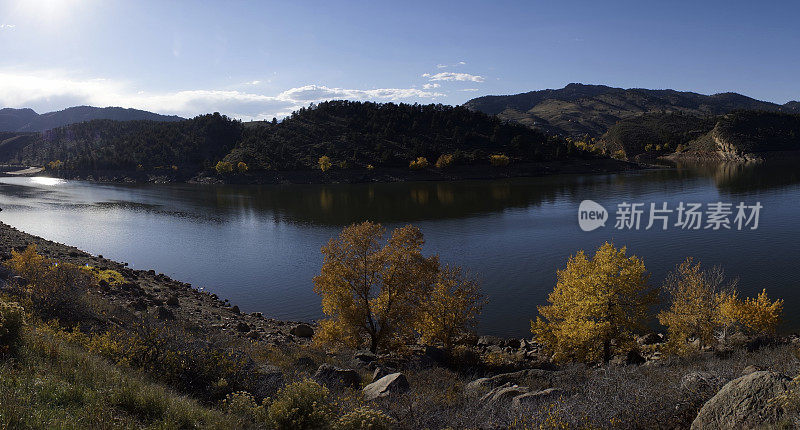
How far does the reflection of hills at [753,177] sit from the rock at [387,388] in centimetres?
7895

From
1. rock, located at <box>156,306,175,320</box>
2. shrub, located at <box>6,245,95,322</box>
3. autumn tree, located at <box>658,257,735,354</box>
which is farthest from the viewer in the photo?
autumn tree, located at <box>658,257,735,354</box>

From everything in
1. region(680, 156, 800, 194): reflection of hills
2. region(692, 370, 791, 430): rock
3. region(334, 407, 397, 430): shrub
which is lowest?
region(334, 407, 397, 430): shrub

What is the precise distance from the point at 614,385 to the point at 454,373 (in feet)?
20.6

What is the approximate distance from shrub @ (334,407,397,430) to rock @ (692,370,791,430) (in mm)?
5897

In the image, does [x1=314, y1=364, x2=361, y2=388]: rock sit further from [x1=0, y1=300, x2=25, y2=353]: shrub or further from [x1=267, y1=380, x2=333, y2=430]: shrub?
[x1=0, y1=300, x2=25, y2=353]: shrub

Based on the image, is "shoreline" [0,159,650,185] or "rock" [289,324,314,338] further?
"shoreline" [0,159,650,185]

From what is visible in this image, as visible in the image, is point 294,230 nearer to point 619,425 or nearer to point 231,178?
point 619,425

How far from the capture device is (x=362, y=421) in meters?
7.99

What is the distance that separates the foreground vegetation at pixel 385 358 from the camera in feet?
27.1

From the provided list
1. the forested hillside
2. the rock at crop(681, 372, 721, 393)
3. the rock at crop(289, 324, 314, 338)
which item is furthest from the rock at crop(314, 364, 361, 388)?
the forested hillside

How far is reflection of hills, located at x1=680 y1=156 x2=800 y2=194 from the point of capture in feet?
249

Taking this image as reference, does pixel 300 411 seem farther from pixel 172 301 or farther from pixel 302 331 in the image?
pixel 172 301

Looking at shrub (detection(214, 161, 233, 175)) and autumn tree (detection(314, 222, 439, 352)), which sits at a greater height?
shrub (detection(214, 161, 233, 175))

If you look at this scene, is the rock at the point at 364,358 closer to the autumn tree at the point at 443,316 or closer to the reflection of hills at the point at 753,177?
the autumn tree at the point at 443,316
